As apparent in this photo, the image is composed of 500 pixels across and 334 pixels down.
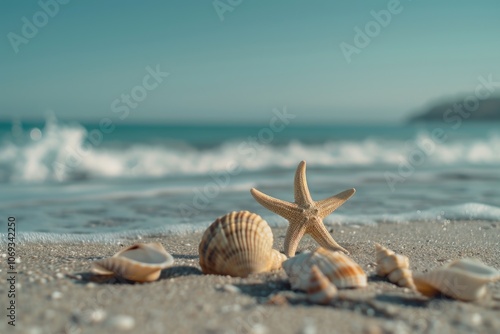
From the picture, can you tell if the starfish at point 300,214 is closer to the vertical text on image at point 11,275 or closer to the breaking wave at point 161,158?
the vertical text on image at point 11,275

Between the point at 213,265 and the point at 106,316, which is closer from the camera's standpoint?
the point at 106,316

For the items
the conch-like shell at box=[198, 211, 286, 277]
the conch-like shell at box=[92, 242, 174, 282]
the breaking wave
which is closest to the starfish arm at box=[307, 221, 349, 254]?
the conch-like shell at box=[198, 211, 286, 277]

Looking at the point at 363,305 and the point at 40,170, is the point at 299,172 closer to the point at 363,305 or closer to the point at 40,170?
the point at 363,305

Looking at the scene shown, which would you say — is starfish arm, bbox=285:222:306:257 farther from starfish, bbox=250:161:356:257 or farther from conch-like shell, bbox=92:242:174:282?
conch-like shell, bbox=92:242:174:282

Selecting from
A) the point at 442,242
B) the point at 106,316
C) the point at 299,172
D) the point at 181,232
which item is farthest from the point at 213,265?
the point at 442,242

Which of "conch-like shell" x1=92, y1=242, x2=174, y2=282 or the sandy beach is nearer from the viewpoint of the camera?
the sandy beach

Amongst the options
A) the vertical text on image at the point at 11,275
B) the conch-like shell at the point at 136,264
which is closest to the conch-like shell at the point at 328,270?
the conch-like shell at the point at 136,264
